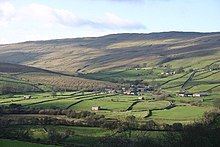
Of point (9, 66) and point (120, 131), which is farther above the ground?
point (9, 66)

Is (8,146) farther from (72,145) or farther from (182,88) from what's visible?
(182,88)

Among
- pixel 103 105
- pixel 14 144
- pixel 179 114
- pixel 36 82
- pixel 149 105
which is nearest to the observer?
pixel 14 144

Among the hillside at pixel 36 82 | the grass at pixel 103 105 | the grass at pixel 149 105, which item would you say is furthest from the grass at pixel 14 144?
the hillside at pixel 36 82

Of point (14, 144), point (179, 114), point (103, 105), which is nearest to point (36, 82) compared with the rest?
point (103, 105)

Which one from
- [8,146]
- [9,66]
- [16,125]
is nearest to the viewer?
[8,146]

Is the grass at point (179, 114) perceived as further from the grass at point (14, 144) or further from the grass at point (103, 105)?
the grass at point (14, 144)

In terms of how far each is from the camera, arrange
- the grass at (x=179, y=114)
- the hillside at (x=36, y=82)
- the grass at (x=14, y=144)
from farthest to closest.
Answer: the hillside at (x=36, y=82) → the grass at (x=179, y=114) → the grass at (x=14, y=144)

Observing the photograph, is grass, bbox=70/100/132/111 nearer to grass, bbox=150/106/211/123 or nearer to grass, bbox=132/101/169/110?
grass, bbox=132/101/169/110

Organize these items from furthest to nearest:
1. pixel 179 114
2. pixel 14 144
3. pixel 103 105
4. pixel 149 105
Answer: pixel 103 105 < pixel 149 105 < pixel 179 114 < pixel 14 144

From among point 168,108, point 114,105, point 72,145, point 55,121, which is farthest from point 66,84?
point 72,145

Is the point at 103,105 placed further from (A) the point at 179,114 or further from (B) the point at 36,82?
(B) the point at 36,82

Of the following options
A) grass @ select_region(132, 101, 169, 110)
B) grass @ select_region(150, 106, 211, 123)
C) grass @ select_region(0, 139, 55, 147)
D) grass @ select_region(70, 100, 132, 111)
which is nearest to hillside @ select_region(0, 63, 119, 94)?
grass @ select_region(70, 100, 132, 111)
